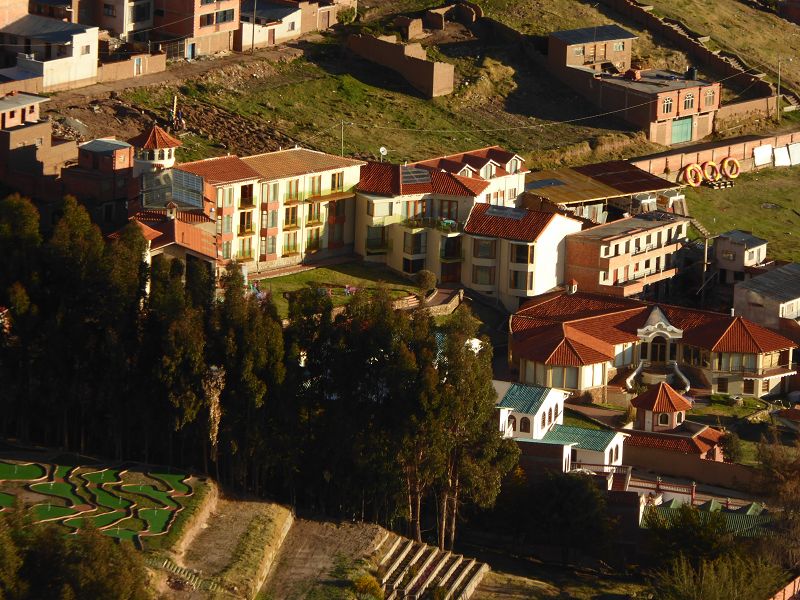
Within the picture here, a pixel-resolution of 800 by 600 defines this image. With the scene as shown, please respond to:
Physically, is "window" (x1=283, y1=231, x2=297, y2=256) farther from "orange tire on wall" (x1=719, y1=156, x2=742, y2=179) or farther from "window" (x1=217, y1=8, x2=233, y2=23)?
"orange tire on wall" (x1=719, y1=156, x2=742, y2=179)

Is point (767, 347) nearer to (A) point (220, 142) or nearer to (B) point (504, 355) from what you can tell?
(B) point (504, 355)

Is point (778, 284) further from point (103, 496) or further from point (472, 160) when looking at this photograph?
point (103, 496)

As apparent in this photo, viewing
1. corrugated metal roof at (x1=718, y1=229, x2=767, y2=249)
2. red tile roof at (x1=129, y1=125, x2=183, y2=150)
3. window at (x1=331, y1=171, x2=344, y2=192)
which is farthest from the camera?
corrugated metal roof at (x1=718, y1=229, x2=767, y2=249)

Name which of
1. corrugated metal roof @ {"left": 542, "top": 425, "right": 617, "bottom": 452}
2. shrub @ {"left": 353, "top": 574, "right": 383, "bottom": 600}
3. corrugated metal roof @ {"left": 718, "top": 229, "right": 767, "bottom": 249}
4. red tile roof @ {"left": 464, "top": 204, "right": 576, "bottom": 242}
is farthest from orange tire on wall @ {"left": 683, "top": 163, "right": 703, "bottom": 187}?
shrub @ {"left": 353, "top": 574, "right": 383, "bottom": 600}

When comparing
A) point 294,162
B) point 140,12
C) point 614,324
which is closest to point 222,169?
point 294,162

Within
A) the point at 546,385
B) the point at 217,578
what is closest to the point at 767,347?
the point at 546,385
